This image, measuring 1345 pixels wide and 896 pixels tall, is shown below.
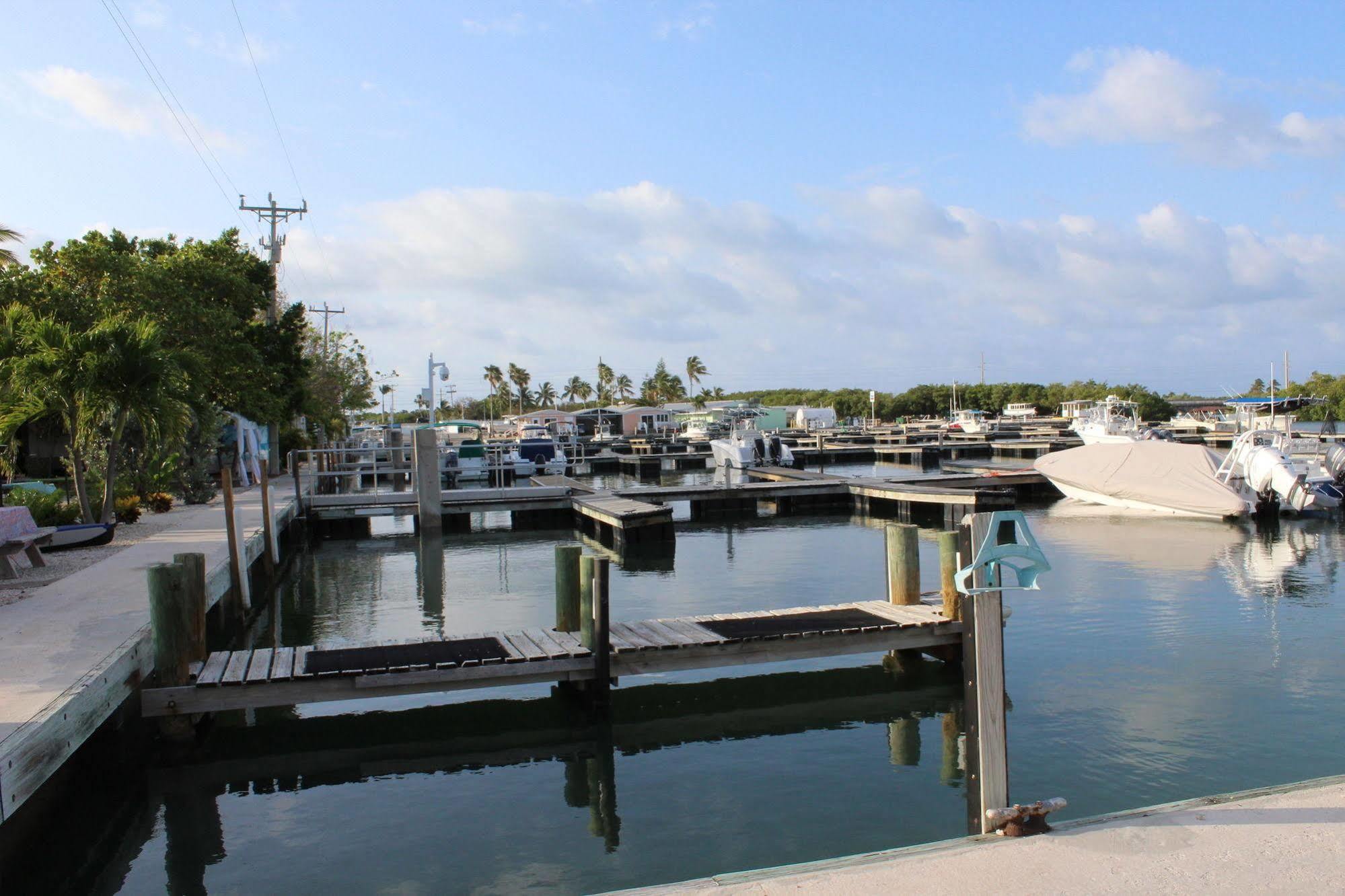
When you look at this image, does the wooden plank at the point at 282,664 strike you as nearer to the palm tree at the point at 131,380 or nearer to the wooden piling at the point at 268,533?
the wooden piling at the point at 268,533

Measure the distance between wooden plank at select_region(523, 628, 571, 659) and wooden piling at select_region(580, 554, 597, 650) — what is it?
0.91ft

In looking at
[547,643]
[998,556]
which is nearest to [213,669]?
[547,643]

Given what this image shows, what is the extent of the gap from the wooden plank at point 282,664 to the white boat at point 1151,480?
A: 2332cm

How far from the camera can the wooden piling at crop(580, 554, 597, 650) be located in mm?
9844

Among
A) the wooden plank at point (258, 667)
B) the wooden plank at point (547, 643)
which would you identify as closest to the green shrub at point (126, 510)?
the wooden plank at point (258, 667)

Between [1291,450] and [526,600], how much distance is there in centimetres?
2299

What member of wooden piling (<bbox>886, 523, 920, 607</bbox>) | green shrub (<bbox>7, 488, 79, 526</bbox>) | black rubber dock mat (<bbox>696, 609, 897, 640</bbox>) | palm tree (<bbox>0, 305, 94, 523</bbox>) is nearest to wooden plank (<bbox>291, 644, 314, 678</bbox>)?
black rubber dock mat (<bbox>696, 609, 897, 640</bbox>)

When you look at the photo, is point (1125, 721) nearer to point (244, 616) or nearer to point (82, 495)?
point (244, 616)

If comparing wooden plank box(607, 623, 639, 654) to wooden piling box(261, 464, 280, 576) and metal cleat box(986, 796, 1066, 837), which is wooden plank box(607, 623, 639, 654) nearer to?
→ metal cleat box(986, 796, 1066, 837)

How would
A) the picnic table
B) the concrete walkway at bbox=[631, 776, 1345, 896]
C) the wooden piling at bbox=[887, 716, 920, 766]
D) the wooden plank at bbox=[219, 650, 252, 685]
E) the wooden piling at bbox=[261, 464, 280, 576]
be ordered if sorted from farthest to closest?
the wooden piling at bbox=[261, 464, 280, 576] < the picnic table < the wooden piling at bbox=[887, 716, 920, 766] < the wooden plank at bbox=[219, 650, 252, 685] < the concrete walkway at bbox=[631, 776, 1345, 896]

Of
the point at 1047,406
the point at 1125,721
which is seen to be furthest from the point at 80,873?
the point at 1047,406

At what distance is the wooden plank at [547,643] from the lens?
31.2 ft

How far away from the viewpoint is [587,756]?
9227mm

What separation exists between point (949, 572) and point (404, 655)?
558cm
